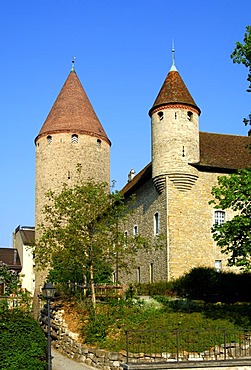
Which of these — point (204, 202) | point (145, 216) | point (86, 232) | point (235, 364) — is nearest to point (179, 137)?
point (204, 202)

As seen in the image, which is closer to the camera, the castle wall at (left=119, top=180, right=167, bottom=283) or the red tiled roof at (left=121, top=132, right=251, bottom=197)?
the castle wall at (left=119, top=180, right=167, bottom=283)

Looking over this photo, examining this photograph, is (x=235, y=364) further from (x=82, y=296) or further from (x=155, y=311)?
(x=82, y=296)

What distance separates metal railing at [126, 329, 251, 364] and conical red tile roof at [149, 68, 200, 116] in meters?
16.5

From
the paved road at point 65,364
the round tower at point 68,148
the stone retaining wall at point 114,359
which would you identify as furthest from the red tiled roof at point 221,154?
the paved road at point 65,364

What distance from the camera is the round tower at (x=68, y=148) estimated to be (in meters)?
46.5

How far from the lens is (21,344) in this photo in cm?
1521

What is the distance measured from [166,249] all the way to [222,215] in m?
4.33

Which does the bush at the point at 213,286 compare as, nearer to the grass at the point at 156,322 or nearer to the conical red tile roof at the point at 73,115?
the grass at the point at 156,322

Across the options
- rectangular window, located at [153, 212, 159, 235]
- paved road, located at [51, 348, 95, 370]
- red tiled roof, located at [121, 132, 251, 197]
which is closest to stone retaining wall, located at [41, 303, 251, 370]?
paved road, located at [51, 348, 95, 370]

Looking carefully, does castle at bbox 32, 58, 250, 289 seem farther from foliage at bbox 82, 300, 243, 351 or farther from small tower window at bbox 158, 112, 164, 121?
foliage at bbox 82, 300, 243, 351

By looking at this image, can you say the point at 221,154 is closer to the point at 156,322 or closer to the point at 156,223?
the point at 156,223

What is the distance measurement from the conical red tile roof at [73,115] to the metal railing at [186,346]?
3149cm

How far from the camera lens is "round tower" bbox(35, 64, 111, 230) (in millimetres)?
46531

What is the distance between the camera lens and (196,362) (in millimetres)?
15945
